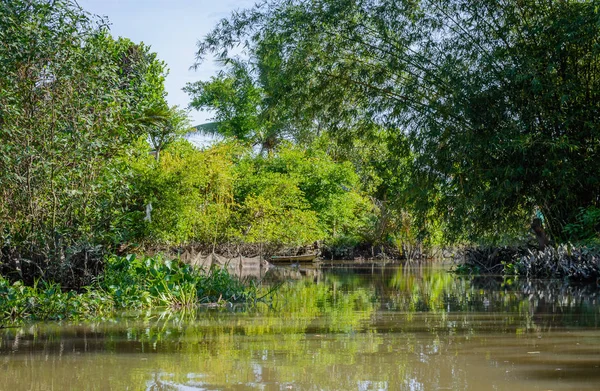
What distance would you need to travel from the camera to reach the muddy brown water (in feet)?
14.9

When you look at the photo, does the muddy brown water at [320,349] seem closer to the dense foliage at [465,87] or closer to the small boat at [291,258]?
the dense foliage at [465,87]

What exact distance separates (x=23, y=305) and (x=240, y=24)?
804 cm

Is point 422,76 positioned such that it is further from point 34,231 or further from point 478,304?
point 34,231

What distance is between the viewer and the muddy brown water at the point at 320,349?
4539 millimetres

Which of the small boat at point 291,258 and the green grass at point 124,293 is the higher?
the small boat at point 291,258

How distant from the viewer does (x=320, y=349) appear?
580 centimetres

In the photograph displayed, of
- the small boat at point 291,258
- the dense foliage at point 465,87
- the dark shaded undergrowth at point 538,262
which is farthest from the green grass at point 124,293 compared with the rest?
the small boat at point 291,258

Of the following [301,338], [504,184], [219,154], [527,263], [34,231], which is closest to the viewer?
[301,338]

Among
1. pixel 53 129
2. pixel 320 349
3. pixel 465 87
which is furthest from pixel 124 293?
pixel 465 87

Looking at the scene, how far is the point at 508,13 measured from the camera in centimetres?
1352

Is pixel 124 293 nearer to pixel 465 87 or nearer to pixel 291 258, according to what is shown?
pixel 465 87

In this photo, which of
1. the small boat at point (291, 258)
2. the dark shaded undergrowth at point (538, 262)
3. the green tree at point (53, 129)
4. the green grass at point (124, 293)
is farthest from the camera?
the small boat at point (291, 258)

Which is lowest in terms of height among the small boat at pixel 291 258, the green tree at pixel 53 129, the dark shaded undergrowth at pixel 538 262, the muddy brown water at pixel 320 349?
the muddy brown water at pixel 320 349

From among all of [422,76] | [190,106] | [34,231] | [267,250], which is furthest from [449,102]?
[190,106]
